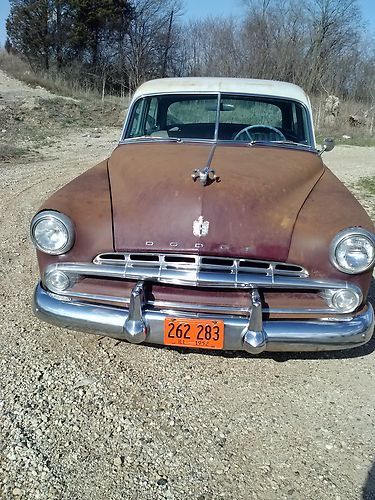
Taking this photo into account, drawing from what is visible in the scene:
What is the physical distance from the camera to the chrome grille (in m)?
2.65

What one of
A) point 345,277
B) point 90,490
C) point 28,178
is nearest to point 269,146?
point 345,277

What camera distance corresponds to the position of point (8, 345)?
127 inches

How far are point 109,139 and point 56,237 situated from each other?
11673mm

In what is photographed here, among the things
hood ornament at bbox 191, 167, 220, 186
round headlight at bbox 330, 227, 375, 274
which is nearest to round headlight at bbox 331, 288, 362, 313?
round headlight at bbox 330, 227, 375, 274

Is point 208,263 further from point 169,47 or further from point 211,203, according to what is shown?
point 169,47

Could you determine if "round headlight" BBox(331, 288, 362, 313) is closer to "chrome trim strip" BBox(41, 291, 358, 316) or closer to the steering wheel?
"chrome trim strip" BBox(41, 291, 358, 316)

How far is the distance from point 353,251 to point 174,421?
1.35 metres

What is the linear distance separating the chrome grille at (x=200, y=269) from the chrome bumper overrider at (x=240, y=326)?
0.34ft

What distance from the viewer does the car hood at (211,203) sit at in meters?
2.73

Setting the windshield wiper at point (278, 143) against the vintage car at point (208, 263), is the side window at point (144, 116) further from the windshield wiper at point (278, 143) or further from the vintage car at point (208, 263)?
the vintage car at point (208, 263)

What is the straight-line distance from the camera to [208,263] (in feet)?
8.91

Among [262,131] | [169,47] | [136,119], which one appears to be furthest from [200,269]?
[169,47]

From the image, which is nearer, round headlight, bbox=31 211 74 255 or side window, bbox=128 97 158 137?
round headlight, bbox=31 211 74 255

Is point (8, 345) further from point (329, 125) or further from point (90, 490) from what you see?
point (329, 125)
